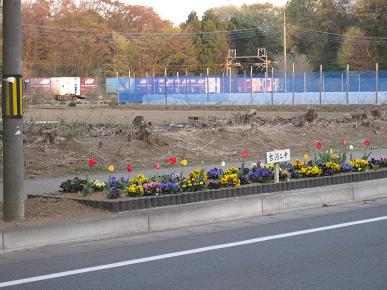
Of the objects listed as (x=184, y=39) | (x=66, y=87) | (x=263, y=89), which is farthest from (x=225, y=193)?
(x=184, y=39)

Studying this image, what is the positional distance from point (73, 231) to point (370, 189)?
691cm

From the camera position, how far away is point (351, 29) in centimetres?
8856

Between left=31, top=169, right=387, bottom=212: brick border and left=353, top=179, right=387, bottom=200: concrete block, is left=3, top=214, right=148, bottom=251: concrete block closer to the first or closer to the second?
left=31, top=169, right=387, bottom=212: brick border

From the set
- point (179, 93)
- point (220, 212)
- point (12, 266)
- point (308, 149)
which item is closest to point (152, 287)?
point (12, 266)

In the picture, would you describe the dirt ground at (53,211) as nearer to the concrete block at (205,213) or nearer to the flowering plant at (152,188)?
the concrete block at (205,213)

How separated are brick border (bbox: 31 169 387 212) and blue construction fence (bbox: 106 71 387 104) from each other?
40508 mm

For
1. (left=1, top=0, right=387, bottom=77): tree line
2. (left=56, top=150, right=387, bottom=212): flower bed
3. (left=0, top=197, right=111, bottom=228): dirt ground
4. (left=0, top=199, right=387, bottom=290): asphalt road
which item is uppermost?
(left=1, top=0, right=387, bottom=77): tree line

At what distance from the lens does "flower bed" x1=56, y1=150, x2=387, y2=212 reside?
11.6 meters

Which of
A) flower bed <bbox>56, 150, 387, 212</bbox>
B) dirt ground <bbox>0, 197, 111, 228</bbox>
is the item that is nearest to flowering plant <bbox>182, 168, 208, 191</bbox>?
flower bed <bbox>56, 150, 387, 212</bbox>

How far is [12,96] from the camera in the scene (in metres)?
10.4

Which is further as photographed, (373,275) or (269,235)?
(269,235)

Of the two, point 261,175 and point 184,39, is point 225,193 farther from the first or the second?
point 184,39

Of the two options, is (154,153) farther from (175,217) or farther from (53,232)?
(53,232)

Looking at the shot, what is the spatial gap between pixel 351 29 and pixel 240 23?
89.1 feet
